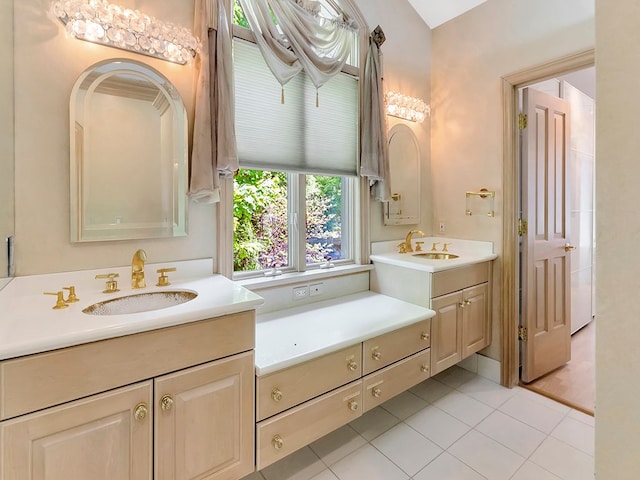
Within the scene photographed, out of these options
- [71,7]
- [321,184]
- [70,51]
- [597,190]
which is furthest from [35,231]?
[597,190]

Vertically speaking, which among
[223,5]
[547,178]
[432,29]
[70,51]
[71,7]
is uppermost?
[432,29]

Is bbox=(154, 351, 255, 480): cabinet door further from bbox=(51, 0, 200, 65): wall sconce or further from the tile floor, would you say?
bbox=(51, 0, 200, 65): wall sconce

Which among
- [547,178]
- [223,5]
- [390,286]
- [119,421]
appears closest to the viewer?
[119,421]

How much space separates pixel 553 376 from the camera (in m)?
2.58

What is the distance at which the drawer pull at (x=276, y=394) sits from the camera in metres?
1.37

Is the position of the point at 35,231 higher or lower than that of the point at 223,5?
lower

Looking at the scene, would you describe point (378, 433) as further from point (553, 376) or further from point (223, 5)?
point (223, 5)

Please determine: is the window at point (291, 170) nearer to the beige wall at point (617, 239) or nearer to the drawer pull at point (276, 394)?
the drawer pull at point (276, 394)

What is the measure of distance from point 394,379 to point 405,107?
2030 mm

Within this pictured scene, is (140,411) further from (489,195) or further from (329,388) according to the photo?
(489,195)

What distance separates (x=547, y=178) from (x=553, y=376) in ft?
5.19

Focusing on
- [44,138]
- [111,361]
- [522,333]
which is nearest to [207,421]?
[111,361]

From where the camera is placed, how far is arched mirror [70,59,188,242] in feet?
4.76

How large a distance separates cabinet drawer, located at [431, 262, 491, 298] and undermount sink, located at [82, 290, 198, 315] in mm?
1465
